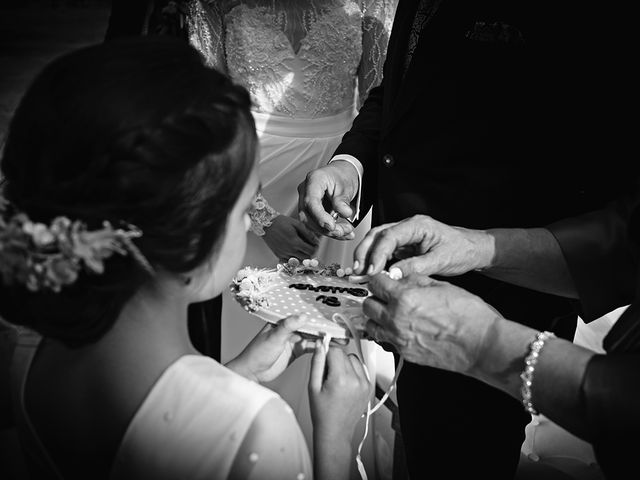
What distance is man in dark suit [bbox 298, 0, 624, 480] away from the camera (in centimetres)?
156

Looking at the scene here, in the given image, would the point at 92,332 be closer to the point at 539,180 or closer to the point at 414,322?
the point at 414,322

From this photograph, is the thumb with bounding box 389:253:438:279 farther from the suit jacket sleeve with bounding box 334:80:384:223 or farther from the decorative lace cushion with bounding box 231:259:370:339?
the suit jacket sleeve with bounding box 334:80:384:223

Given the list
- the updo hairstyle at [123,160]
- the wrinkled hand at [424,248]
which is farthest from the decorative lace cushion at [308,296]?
the updo hairstyle at [123,160]

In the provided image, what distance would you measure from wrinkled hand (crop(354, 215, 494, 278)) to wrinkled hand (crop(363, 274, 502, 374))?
6.1 inches

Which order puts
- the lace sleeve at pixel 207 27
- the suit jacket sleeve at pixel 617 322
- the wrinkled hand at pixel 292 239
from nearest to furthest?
the suit jacket sleeve at pixel 617 322
the wrinkled hand at pixel 292 239
the lace sleeve at pixel 207 27

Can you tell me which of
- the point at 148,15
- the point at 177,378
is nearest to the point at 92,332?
the point at 177,378

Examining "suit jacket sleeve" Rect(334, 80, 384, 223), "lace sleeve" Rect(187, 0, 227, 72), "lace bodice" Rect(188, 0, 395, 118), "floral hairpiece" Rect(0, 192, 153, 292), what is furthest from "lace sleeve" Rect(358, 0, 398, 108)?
"floral hairpiece" Rect(0, 192, 153, 292)

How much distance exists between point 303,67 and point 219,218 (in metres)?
1.92

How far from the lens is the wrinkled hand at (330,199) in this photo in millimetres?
1847

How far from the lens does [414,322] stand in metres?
1.28

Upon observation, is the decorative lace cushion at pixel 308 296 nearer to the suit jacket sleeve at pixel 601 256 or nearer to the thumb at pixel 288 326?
the thumb at pixel 288 326

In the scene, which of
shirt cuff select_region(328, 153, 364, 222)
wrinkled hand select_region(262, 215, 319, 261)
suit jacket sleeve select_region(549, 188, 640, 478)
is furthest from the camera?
wrinkled hand select_region(262, 215, 319, 261)

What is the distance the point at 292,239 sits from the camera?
241 cm

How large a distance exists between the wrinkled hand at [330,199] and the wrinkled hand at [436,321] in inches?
21.7
